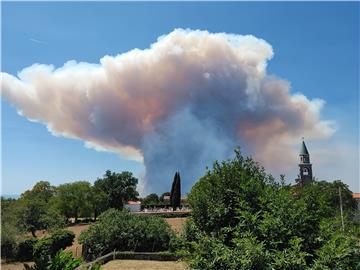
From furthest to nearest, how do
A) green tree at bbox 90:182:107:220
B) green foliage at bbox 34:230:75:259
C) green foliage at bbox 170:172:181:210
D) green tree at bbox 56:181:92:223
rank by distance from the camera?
green foliage at bbox 170:172:181:210
green tree at bbox 90:182:107:220
green tree at bbox 56:181:92:223
green foliage at bbox 34:230:75:259

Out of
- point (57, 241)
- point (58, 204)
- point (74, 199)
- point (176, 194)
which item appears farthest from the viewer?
point (176, 194)

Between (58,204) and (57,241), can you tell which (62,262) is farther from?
(58,204)

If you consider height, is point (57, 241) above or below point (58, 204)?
below

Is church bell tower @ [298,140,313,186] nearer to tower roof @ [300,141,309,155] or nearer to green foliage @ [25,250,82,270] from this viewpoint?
tower roof @ [300,141,309,155]

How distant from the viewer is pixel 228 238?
11.7 meters

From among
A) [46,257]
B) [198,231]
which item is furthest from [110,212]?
[46,257]

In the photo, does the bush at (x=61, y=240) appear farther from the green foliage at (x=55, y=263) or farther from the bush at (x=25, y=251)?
the green foliage at (x=55, y=263)

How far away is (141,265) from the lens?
21.7 metres

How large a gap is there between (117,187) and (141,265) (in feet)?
182

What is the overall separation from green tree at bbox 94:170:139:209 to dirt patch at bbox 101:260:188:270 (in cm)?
5217

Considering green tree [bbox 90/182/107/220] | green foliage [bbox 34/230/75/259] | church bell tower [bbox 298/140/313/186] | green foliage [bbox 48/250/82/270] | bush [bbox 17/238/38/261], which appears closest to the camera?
green foliage [bbox 48/250/82/270]

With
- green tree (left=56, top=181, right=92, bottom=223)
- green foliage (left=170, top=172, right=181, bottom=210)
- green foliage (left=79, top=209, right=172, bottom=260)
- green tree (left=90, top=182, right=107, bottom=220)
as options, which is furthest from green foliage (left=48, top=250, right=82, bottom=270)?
green foliage (left=170, top=172, right=181, bottom=210)

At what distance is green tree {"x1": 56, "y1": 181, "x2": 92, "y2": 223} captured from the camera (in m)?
59.3

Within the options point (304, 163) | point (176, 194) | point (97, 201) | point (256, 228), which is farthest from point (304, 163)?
point (256, 228)
